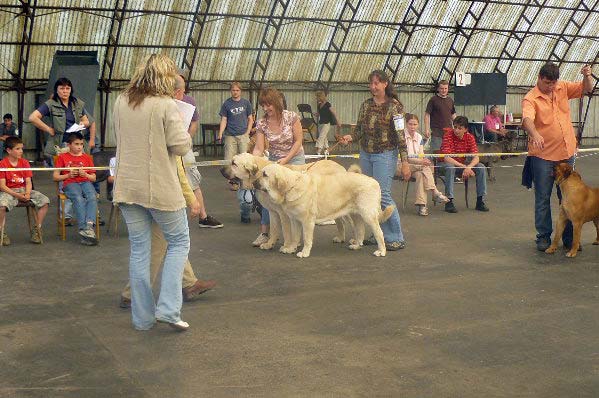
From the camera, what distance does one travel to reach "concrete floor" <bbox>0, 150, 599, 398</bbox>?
5.00 metres

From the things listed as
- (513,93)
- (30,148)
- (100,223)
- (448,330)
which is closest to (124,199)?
(448,330)

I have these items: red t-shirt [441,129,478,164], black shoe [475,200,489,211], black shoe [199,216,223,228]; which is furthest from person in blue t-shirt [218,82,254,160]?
black shoe [475,200,489,211]

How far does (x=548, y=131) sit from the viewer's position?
9.12 meters

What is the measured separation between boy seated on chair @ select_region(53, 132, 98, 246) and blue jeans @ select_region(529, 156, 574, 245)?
15.1 feet

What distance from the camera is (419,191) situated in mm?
12008

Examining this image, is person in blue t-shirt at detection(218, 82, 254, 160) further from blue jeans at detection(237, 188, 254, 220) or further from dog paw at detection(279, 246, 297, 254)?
dog paw at detection(279, 246, 297, 254)

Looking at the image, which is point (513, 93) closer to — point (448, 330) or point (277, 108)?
point (277, 108)

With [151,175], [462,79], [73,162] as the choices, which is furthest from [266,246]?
[462,79]

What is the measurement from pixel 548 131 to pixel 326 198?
233cm

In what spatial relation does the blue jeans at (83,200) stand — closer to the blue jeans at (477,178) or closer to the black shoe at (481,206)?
the blue jeans at (477,178)

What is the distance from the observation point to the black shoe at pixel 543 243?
9156mm

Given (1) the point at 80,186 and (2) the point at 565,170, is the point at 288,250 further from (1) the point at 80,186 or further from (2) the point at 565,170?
(2) the point at 565,170

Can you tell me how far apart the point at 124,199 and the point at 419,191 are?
6.68 meters

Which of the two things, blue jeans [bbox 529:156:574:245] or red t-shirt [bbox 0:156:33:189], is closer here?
blue jeans [bbox 529:156:574:245]
